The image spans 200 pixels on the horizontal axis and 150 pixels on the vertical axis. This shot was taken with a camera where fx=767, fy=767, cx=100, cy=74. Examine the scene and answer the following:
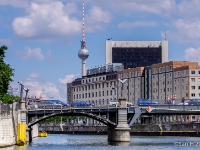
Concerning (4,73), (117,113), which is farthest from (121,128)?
(4,73)

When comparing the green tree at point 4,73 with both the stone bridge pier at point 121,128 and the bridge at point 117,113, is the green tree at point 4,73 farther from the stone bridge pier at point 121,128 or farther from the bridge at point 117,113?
the stone bridge pier at point 121,128

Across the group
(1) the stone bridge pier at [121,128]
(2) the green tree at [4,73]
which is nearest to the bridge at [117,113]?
(1) the stone bridge pier at [121,128]

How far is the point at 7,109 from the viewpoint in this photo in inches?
4776

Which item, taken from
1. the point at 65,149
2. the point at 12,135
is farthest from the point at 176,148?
the point at 12,135

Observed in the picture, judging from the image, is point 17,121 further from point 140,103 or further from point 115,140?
point 140,103

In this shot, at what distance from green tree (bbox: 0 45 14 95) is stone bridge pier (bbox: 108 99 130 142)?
22.4 m

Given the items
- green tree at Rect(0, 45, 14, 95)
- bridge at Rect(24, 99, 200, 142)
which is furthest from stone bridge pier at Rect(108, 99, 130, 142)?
green tree at Rect(0, 45, 14, 95)

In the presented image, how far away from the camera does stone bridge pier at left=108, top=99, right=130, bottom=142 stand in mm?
141375

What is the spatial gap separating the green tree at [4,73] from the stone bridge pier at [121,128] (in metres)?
22.4

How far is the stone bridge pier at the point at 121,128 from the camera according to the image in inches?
5566

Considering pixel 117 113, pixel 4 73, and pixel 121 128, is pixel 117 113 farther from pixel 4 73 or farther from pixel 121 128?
pixel 4 73

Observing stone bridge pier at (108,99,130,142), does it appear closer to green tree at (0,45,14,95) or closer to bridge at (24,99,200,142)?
bridge at (24,99,200,142)

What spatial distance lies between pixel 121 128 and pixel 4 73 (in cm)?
2460

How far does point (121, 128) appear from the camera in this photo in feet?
465
